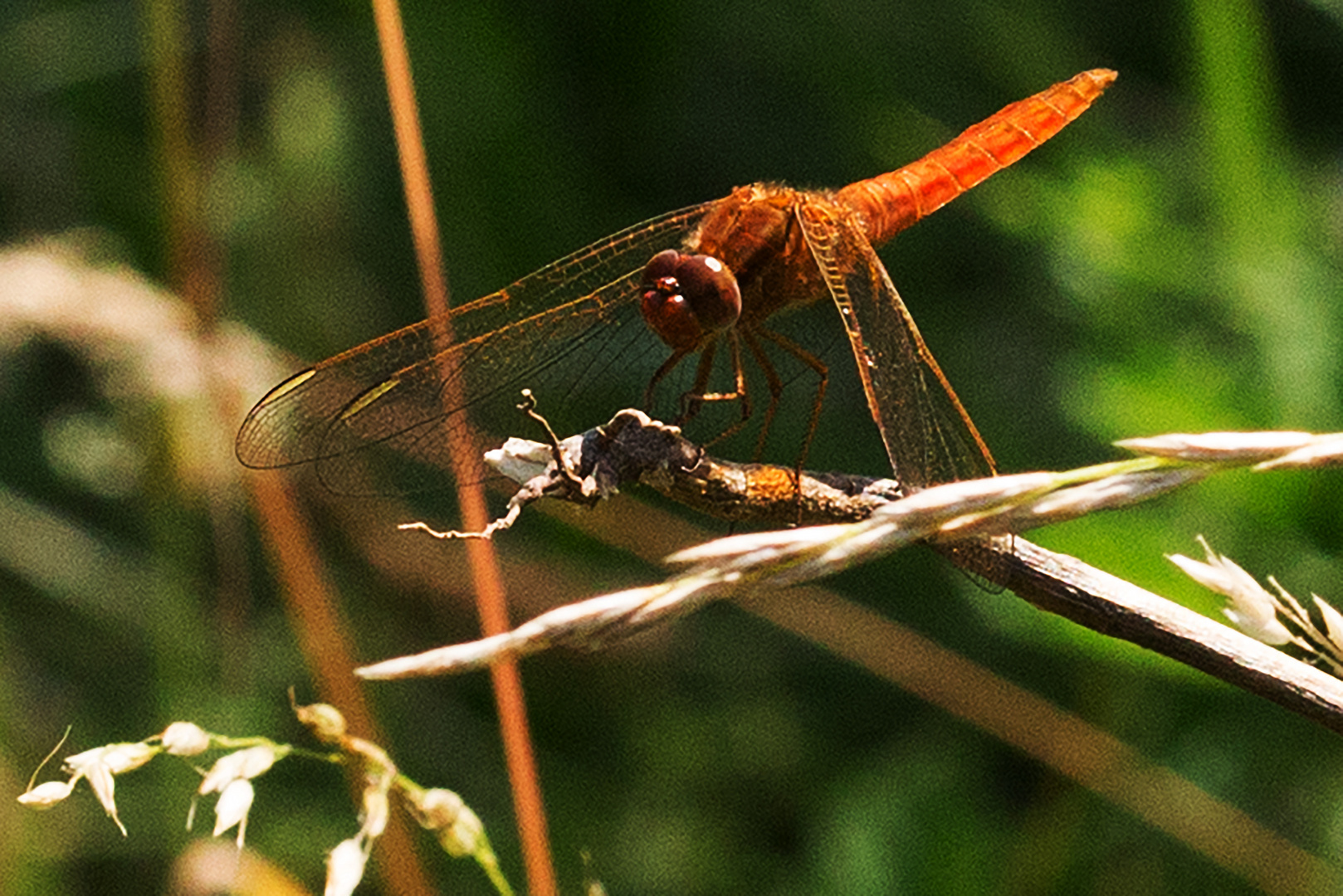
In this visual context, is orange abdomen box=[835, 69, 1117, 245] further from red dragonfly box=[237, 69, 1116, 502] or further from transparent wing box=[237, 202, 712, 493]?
transparent wing box=[237, 202, 712, 493]

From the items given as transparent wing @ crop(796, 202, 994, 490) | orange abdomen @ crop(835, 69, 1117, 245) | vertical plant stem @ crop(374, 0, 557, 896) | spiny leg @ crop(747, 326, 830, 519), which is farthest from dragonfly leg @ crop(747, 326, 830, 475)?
vertical plant stem @ crop(374, 0, 557, 896)

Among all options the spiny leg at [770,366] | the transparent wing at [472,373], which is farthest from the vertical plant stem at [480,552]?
the spiny leg at [770,366]

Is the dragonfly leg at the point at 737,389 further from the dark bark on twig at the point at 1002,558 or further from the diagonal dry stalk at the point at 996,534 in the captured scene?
the diagonal dry stalk at the point at 996,534

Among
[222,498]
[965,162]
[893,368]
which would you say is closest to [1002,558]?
[893,368]

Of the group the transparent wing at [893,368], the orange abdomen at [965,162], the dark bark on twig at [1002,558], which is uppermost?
the orange abdomen at [965,162]

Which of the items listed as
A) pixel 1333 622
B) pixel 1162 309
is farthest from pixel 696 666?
pixel 1333 622

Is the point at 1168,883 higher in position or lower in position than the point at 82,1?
lower

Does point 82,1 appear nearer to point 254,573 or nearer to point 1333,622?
point 254,573

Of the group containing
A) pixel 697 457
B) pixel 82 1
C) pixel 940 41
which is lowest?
pixel 697 457
